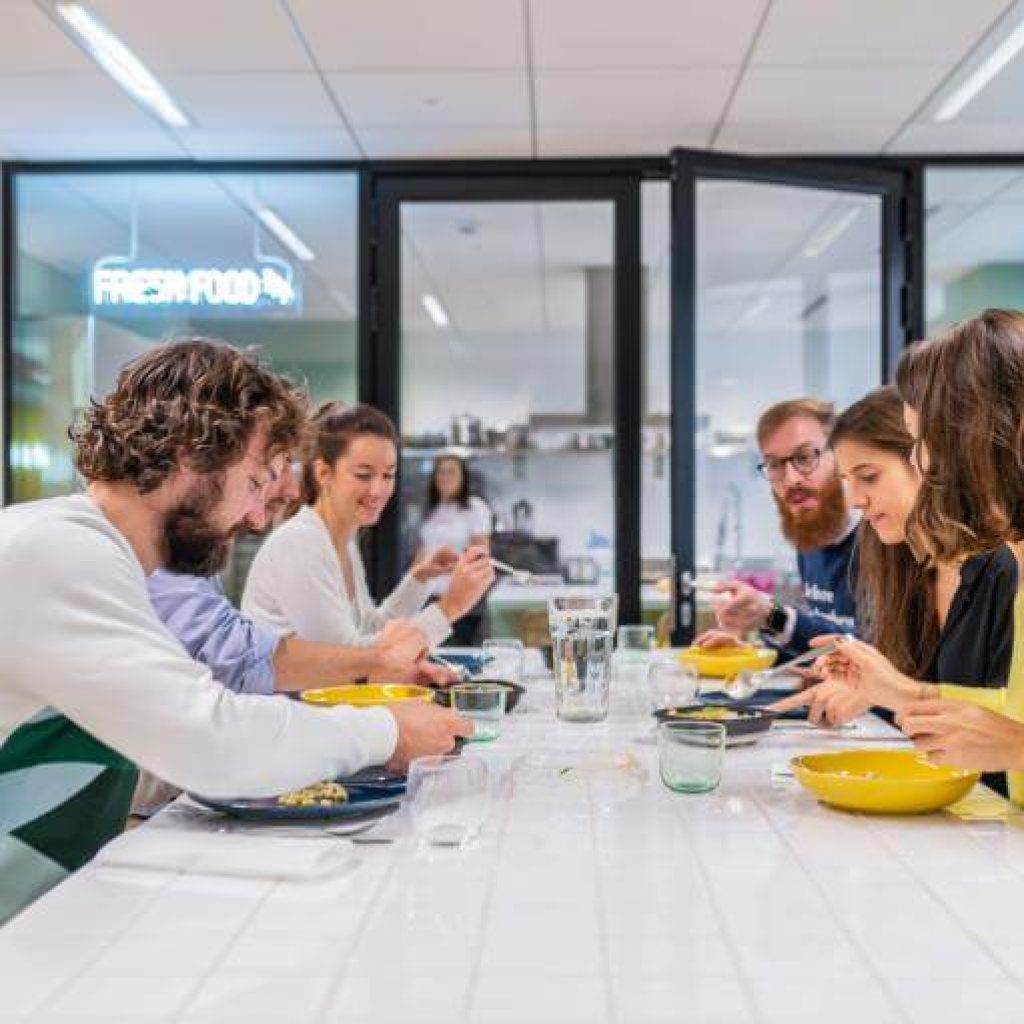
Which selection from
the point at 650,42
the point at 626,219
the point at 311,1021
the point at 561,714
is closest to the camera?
the point at 311,1021

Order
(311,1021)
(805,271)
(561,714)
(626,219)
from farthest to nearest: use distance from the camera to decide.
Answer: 1. (805,271)
2. (626,219)
3. (561,714)
4. (311,1021)

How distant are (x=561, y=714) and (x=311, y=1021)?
3.98ft

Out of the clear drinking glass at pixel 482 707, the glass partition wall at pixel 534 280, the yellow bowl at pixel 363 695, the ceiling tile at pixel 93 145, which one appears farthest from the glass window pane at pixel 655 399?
the clear drinking glass at pixel 482 707

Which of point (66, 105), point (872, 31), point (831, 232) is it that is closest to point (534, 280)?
point (831, 232)

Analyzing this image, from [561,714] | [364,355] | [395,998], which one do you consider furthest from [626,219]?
[395,998]

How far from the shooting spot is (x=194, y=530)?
1.51 m

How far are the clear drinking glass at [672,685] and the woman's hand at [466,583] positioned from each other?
0.73 metres

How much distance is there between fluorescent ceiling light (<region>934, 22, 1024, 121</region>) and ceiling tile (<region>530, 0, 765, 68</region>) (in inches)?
28.9

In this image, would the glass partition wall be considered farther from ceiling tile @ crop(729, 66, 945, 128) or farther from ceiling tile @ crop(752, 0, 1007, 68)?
ceiling tile @ crop(752, 0, 1007, 68)

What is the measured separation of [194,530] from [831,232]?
390 centimetres

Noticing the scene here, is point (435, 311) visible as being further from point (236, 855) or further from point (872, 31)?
point (236, 855)

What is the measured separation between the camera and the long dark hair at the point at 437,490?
5609mm

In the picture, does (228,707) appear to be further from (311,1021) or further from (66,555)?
(311,1021)

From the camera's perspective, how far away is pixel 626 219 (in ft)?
14.6
